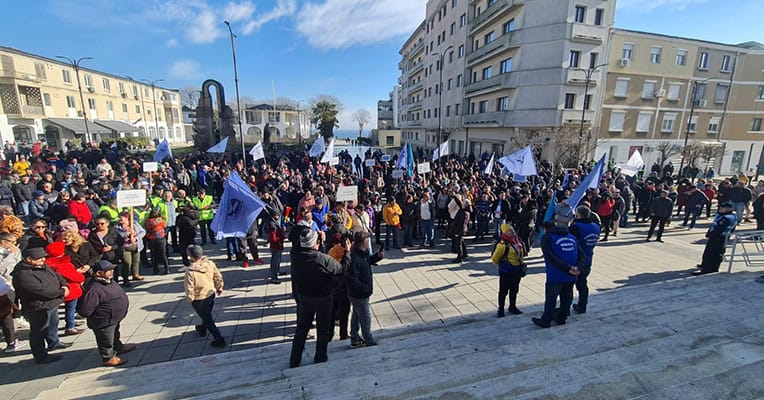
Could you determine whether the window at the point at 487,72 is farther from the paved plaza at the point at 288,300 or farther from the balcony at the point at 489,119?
the paved plaza at the point at 288,300

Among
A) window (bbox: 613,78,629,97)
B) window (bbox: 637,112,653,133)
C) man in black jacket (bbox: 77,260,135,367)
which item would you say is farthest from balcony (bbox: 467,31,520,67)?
man in black jacket (bbox: 77,260,135,367)

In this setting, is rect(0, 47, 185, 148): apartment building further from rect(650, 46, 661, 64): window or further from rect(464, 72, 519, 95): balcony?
Answer: rect(650, 46, 661, 64): window

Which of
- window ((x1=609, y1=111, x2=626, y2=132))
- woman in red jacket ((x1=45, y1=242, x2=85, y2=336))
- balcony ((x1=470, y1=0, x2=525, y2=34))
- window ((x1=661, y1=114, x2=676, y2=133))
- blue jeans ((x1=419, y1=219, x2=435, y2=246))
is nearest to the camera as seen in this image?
woman in red jacket ((x1=45, y1=242, x2=85, y2=336))

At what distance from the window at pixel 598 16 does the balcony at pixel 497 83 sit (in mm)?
7166

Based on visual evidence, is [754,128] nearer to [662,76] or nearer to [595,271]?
[662,76]

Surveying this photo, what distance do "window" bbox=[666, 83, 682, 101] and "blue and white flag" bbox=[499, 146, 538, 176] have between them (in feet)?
91.7

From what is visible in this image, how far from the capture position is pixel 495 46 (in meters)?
31.2

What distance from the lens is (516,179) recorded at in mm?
12930

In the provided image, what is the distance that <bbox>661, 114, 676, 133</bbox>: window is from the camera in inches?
1192

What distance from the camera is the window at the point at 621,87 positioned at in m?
28.3

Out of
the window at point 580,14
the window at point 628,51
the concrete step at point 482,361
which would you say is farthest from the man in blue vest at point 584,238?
the window at point 628,51

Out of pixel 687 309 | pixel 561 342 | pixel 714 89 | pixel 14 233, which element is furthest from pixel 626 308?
pixel 714 89

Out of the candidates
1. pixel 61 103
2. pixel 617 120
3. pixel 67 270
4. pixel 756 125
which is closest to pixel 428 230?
pixel 67 270

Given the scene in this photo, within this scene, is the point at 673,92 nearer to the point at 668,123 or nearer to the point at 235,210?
the point at 668,123
